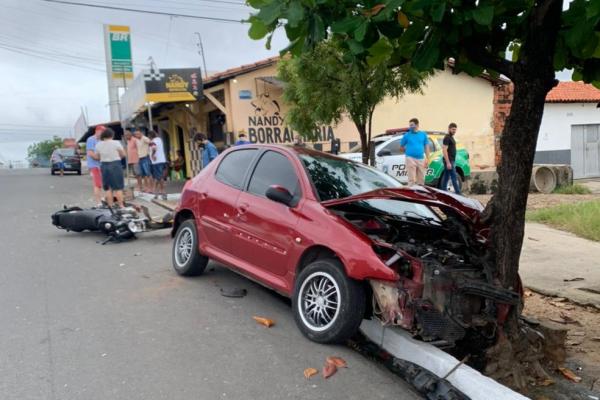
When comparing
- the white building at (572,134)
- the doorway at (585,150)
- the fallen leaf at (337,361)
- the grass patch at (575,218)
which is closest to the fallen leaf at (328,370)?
the fallen leaf at (337,361)

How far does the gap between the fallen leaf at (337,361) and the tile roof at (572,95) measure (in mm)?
20756

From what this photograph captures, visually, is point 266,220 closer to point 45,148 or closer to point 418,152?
point 418,152

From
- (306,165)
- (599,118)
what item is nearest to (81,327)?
(306,165)

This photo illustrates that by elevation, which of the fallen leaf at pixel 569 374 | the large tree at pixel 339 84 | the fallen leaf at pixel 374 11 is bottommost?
the fallen leaf at pixel 569 374

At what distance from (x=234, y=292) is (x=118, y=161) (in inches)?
270

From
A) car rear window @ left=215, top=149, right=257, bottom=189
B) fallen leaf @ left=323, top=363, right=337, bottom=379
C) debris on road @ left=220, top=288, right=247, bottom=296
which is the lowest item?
fallen leaf @ left=323, top=363, right=337, bottom=379

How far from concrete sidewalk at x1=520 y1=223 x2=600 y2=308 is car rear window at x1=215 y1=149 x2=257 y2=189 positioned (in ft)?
11.2

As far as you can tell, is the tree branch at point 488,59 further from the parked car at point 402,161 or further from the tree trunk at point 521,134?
the parked car at point 402,161

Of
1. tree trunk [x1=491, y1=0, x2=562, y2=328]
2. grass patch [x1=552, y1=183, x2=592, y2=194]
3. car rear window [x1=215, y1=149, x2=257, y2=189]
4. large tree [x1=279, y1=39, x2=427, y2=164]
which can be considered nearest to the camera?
tree trunk [x1=491, y1=0, x2=562, y2=328]

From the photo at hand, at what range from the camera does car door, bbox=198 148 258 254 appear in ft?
18.1

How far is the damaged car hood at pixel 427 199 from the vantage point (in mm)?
4340

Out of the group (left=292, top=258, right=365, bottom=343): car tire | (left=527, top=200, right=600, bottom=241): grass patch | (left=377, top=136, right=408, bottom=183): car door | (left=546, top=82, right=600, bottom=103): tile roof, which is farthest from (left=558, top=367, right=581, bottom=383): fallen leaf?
(left=546, top=82, right=600, bottom=103): tile roof

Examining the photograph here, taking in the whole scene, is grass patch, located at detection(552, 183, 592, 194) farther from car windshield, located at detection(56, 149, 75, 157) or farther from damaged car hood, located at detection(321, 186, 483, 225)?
car windshield, located at detection(56, 149, 75, 157)

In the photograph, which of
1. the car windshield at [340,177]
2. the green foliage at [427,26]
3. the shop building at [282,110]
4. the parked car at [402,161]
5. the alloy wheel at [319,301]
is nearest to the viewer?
the green foliage at [427,26]
